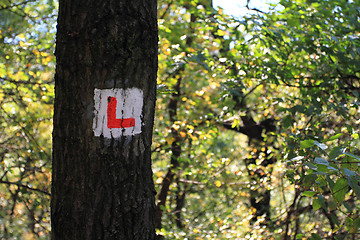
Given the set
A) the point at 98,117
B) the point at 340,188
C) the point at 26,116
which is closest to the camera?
the point at 98,117

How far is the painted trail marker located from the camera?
1321 mm

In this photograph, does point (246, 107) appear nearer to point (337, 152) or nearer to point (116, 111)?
point (337, 152)

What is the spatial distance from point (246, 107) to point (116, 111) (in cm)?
347

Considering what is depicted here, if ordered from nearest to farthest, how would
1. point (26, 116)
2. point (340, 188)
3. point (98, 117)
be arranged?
point (98, 117), point (340, 188), point (26, 116)

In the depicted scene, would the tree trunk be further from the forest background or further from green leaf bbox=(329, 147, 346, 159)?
green leaf bbox=(329, 147, 346, 159)

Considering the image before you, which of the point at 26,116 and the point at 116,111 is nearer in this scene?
the point at 116,111

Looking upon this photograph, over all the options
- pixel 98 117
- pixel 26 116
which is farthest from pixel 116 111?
pixel 26 116

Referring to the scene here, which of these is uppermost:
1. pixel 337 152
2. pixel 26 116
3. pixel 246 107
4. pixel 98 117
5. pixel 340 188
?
pixel 246 107

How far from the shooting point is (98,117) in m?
1.32

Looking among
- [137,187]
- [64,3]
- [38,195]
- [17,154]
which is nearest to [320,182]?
[137,187]

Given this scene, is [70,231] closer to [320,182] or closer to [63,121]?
[63,121]

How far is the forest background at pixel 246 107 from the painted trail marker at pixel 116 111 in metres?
0.57

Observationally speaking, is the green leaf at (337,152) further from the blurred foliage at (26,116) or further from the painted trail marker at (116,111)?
the blurred foliage at (26,116)

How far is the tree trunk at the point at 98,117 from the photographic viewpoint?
1.31 meters
